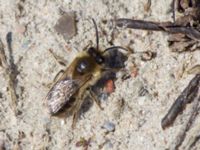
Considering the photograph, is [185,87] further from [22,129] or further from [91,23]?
[22,129]

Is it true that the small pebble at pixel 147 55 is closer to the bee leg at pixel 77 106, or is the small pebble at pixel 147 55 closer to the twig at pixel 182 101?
the twig at pixel 182 101

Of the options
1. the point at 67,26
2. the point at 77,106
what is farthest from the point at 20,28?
the point at 77,106

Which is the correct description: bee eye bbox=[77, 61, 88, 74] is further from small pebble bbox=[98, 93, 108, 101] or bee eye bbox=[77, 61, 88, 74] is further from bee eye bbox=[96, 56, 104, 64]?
small pebble bbox=[98, 93, 108, 101]

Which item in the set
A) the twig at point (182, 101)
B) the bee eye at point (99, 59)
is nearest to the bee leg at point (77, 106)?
the bee eye at point (99, 59)

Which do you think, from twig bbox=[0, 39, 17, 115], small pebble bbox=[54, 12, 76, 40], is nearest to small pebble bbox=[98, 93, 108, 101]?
small pebble bbox=[54, 12, 76, 40]

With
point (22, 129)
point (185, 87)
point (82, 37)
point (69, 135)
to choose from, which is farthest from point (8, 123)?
point (185, 87)

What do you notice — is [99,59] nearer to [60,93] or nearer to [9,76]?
[60,93]
